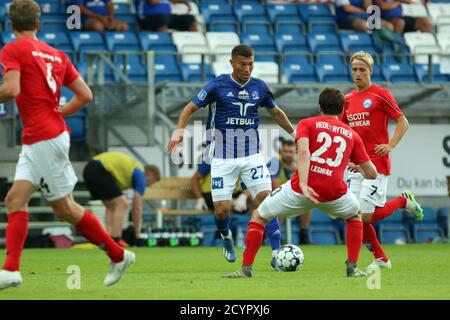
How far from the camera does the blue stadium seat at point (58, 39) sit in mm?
22866

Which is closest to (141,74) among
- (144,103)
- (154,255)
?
(144,103)

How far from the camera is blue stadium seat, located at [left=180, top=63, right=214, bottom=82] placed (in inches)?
907

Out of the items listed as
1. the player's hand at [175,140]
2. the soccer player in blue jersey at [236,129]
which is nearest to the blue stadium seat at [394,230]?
the soccer player in blue jersey at [236,129]

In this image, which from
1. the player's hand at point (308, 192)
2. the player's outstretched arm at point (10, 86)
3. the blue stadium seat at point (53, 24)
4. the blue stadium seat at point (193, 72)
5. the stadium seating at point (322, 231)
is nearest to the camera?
the player's outstretched arm at point (10, 86)

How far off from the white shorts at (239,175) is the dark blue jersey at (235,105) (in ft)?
0.38

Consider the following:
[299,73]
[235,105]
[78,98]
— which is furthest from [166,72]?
[78,98]

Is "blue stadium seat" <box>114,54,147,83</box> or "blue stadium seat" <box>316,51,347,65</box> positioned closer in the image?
"blue stadium seat" <box>114,54,147,83</box>

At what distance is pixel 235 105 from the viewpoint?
1300 cm

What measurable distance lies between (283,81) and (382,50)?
2.85 m

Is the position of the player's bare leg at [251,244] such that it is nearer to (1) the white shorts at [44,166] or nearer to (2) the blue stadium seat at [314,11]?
(1) the white shorts at [44,166]

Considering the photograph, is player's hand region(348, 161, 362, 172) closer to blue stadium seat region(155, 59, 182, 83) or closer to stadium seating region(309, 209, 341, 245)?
stadium seating region(309, 209, 341, 245)

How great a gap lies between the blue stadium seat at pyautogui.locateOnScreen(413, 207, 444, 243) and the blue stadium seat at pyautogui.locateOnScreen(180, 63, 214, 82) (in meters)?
4.92

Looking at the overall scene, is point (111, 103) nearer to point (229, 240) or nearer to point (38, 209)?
point (38, 209)

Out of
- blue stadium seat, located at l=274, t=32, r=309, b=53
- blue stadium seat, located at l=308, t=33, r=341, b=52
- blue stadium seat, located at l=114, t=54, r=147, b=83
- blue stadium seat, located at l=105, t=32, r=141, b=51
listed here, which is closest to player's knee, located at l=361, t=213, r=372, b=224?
blue stadium seat, located at l=114, t=54, r=147, b=83
